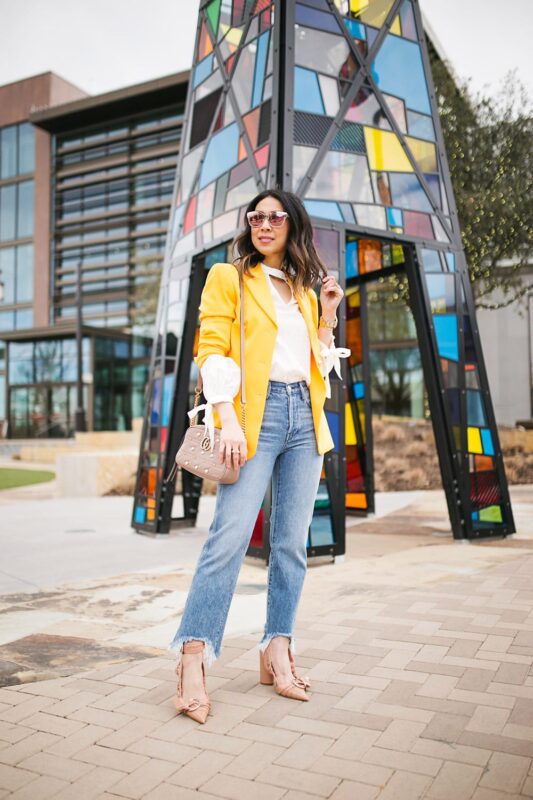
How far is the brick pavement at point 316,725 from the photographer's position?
7.01 feet

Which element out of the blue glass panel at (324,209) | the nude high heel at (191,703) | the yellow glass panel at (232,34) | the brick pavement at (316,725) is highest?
the yellow glass panel at (232,34)

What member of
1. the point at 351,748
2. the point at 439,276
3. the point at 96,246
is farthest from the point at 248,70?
the point at 96,246

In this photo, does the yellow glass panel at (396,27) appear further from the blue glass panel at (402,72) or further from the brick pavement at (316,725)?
the brick pavement at (316,725)

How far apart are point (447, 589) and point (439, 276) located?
11.9 ft

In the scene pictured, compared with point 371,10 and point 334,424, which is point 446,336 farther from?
point 371,10

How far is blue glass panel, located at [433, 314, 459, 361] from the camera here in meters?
7.28

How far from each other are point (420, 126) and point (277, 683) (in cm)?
612

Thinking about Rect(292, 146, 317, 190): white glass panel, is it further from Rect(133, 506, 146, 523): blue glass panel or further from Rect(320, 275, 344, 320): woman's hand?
Rect(133, 506, 146, 523): blue glass panel

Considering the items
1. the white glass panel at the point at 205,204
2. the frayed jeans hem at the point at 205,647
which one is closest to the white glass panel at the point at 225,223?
the white glass panel at the point at 205,204

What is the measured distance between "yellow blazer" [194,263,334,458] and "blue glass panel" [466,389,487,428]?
4.74m

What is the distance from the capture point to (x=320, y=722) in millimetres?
2600

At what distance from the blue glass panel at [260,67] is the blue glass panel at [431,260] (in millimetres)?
2174

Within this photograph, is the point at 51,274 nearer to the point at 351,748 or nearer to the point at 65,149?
the point at 65,149

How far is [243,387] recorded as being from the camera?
9.04 ft
